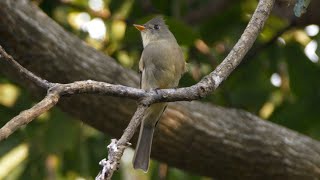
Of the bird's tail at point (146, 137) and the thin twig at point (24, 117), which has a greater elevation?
the bird's tail at point (146, 137)

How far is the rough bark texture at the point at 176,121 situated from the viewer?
4145 mm

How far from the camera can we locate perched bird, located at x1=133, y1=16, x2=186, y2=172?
399 centimetres

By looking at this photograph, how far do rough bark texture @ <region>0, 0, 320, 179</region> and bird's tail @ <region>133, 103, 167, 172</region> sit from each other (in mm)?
155

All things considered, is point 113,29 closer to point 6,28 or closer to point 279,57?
point 279,57

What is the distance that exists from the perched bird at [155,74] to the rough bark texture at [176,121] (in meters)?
0.19

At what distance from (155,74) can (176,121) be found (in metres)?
0.50

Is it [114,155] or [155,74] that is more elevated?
[155,74]

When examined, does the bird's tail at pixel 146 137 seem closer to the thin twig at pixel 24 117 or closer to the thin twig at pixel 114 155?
the thin twig at pixel 114 155

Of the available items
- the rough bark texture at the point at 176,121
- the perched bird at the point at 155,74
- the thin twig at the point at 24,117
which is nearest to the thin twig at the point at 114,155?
the thin twig at the point at 24,117

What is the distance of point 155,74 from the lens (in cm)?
399

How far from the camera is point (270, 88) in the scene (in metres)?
5.34

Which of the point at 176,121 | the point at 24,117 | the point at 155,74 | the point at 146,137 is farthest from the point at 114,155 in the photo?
the point at 176,121

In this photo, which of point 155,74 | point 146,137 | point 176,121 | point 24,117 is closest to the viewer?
point 24,117

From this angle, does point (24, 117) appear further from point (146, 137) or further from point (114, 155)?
point (146, 137)
